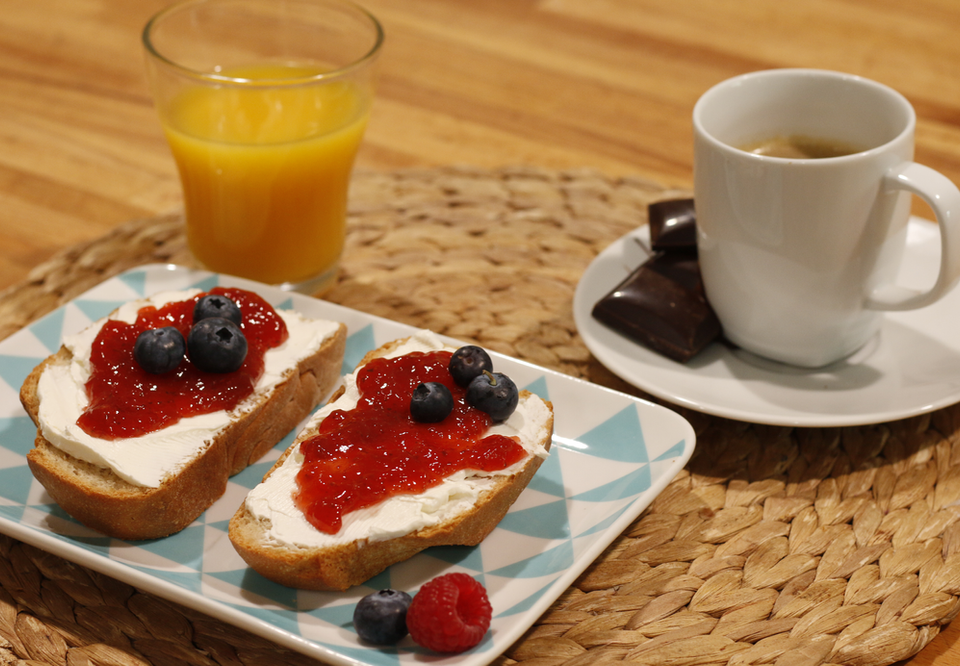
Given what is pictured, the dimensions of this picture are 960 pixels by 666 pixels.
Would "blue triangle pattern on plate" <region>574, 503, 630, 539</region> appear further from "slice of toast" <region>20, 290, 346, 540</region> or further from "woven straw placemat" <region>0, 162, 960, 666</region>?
"slice of toast" <region>20, 290, 346, 540</region>

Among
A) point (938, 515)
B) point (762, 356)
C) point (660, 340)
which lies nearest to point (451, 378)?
point (660, 340)

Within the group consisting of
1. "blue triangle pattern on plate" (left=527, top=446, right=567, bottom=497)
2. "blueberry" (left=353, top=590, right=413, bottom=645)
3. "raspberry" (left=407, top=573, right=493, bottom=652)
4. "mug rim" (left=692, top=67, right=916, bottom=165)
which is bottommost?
"blue triangle pattern on plate" (left=527, top=446, right=567, bottom=497)

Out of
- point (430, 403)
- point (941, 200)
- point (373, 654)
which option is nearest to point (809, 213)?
point (941, 200)

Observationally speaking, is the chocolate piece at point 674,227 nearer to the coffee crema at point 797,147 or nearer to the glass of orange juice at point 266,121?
the coffee crema at point 797,147

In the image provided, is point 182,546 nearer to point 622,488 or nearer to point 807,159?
point 622,488

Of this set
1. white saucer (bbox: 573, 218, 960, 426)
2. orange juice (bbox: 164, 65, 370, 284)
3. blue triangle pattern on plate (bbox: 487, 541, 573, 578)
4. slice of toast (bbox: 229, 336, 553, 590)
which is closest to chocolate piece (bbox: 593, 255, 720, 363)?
white saucer (bbox: 573, 218, 960, 426)

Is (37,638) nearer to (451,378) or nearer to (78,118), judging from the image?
(451,378)

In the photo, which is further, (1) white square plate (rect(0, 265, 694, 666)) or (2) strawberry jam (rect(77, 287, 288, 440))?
(2) strawberry jam (rect(77, 287, 288, 440))
